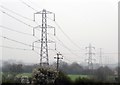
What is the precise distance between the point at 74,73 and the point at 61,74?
0.78 metres

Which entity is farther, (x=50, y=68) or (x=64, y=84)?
(x=50, y=68)

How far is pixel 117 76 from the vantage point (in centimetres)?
1994

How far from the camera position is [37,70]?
19531 millimetres

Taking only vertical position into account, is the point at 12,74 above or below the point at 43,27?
below

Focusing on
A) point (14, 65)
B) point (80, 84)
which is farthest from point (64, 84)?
point (14, 65)

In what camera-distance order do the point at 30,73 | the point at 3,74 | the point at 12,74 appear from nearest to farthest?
the point at 3,74 → the point at 12,74 → the point at 30,73

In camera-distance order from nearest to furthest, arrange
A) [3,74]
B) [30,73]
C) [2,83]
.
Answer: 1. [2,83]
2. [3,74]
3. [30,73]

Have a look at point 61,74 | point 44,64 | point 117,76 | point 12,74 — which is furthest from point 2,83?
point 117,76

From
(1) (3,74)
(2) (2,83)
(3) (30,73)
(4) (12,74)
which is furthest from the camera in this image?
(3) (30,73)

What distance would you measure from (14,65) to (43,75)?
1.93 metres

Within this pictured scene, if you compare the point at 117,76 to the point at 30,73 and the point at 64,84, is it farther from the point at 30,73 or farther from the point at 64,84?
the point at 30,73

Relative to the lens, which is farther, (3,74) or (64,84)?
(64,84)

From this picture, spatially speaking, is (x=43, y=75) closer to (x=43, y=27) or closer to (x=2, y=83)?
(x=43, y=27)

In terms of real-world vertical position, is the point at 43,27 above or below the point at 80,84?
above
